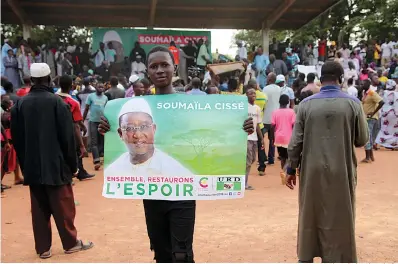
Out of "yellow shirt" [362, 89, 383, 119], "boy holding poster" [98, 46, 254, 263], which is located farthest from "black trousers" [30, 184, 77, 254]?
"yellow shirt" [362, 89, 383, 119]

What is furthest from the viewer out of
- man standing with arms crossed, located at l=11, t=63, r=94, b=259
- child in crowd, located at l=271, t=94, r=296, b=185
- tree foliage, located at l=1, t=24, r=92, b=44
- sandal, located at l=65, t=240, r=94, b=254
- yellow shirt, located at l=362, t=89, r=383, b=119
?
tree foliage, located at l=1, t=24, r=92, b=44

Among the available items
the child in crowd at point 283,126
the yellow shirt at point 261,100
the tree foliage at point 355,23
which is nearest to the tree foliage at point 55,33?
the tree foliage at point 355,23

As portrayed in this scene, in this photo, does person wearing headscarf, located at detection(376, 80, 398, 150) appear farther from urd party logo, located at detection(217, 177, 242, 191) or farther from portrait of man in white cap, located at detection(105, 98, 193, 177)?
portrait of man in white cap, located at detection(105, 98, 193, 177)

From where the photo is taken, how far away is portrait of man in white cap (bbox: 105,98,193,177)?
313 cm

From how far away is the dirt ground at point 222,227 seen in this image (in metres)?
4.62

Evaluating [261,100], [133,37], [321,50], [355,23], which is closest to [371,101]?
[261,100]

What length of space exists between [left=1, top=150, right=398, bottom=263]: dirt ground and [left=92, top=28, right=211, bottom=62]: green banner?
40.3 feet

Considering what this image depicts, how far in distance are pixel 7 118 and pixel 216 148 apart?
5694 mm

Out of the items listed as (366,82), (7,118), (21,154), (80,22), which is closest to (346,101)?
(21,154)

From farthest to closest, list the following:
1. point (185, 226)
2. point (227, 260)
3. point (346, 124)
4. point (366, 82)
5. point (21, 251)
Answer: point (366, 82) < point (21, 251) < point (227, 260) < point (346, 124) < point (185, 226)

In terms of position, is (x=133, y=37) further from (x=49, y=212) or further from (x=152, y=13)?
(x=49, y=212)

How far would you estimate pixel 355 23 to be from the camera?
98.8ft

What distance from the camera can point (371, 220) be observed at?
5.75 m

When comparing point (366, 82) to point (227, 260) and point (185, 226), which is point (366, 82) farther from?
point (185, 226)
